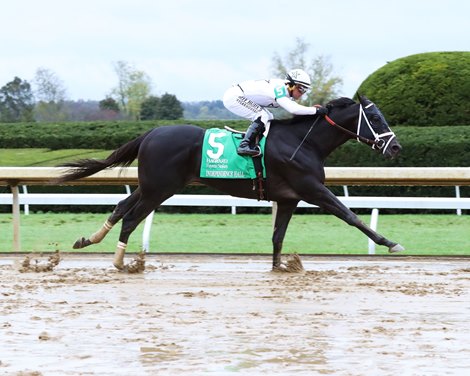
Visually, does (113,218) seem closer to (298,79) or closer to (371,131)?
(298,79)

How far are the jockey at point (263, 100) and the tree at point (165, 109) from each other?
65.3 feet

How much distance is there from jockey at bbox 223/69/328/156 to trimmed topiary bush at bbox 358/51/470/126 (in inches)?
326

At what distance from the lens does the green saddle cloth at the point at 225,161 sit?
895cm

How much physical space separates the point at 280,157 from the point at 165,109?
22399 mm

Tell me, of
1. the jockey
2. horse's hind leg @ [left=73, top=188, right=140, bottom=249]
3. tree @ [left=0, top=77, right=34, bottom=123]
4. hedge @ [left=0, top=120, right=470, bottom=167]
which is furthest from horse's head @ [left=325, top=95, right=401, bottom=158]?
tree @ [left=0, top=77, right=34, bottom=123]

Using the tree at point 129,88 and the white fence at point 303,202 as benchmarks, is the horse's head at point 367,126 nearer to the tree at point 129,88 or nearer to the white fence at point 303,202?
the white fence at point 303,202

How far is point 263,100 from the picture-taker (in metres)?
9.13

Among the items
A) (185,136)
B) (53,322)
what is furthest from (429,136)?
(53,322)

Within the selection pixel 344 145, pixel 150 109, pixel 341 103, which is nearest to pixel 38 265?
pixel 341 103

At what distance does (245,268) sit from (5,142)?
35.3ft

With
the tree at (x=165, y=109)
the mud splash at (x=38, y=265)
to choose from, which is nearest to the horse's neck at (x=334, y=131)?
the mud splash at (x=38, y=265)

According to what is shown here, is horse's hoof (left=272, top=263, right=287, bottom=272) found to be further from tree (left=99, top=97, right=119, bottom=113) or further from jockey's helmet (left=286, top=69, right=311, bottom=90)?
tree (left=99, top=97, right=119, bottom=113)

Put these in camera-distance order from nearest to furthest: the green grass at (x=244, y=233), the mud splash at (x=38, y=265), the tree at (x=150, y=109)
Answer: the mud splash at (x=38, y=265), the green grass at (x=244, y=233), the tree at (x=150, y=109)

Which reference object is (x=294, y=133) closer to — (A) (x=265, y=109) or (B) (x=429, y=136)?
(A) (x=265, y=109)
